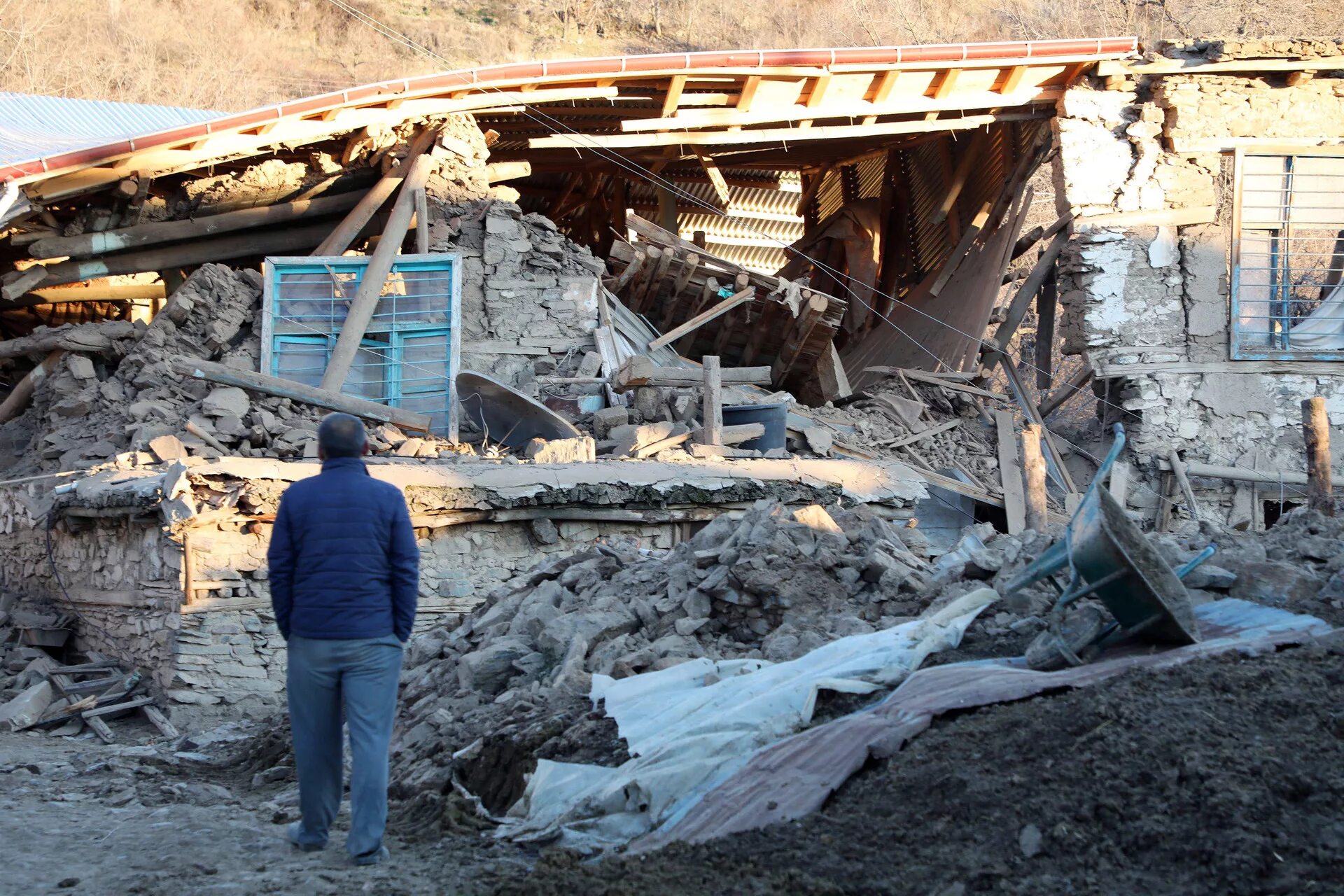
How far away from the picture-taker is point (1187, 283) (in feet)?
44.2

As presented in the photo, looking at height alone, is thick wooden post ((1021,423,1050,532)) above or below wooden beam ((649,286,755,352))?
below

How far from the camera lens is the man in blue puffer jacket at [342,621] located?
4328mm

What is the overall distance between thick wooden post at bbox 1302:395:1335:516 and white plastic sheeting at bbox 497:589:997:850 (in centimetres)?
375

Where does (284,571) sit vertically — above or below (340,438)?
below

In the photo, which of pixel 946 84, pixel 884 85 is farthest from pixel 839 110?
pixel 946 84

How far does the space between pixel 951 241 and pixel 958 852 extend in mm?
14135

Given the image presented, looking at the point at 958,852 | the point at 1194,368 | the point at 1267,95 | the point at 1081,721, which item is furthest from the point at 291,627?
the point at 1267,95

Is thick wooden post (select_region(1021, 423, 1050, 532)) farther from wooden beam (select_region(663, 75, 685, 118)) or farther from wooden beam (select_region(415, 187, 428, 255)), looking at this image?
wooden beam (select_region(415, 187, 428, 255))

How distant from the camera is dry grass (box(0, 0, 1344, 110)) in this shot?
71.5 feet

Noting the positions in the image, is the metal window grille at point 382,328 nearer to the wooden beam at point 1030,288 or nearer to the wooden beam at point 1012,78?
the wooden beam at point 1012,78

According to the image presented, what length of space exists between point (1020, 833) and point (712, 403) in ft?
24.7

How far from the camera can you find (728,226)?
808 inches

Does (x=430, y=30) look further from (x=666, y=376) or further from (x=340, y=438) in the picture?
(x=340, y=438)

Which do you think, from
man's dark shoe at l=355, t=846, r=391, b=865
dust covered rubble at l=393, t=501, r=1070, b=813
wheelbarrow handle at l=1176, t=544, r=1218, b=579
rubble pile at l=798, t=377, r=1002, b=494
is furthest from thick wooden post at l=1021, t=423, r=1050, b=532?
man's dark shoe at l=355, t=846, r=391, b=865
